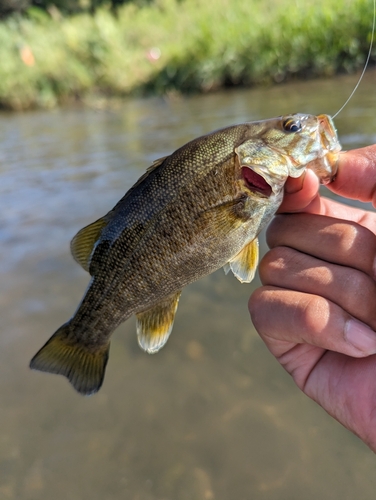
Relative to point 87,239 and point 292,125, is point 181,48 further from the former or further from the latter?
point 87,239

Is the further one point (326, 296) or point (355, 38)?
point (355, 38)

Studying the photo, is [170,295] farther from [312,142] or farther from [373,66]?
[373,66]

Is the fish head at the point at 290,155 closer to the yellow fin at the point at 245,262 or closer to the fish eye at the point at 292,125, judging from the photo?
the fish eye at the point at 292,125

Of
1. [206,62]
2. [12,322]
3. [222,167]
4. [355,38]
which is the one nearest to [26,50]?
[206,62]

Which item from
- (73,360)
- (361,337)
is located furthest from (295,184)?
(73,360)

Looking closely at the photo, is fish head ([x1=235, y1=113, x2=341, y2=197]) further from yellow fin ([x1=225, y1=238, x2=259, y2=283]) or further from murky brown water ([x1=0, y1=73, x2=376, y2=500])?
murky brown water ([x1=0, y1=73, x2=376, y2=500])

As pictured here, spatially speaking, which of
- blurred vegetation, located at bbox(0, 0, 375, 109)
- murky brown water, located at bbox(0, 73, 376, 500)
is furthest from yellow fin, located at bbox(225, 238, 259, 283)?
blurred vegetation, located at bbox(0, 0, 375, 109)

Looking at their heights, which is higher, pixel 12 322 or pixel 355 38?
pixel 355 38

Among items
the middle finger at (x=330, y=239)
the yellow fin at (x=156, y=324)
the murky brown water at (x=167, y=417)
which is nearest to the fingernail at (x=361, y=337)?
the middle finger at (x=330, y=239)
